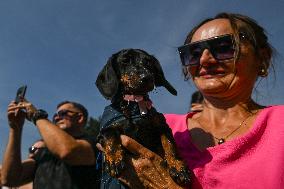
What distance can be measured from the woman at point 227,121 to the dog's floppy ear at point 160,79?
0.27 m

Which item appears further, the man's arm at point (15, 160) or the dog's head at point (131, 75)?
the man's arm at point (15, 160)

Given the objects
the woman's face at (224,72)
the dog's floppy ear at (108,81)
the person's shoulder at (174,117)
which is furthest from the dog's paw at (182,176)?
the dog's floppy ear at (108,81)

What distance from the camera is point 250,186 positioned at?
2.51 metres

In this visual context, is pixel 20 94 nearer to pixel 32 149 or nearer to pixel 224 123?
pixel 32 149

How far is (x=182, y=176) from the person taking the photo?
2.74 metres

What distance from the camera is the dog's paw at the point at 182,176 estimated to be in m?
2.73

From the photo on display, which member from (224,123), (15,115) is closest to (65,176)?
(15,115)

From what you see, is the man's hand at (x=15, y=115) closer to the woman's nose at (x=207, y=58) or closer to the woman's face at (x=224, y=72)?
the woman's face at (x=224, y=72)

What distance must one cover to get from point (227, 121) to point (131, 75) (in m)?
0.84

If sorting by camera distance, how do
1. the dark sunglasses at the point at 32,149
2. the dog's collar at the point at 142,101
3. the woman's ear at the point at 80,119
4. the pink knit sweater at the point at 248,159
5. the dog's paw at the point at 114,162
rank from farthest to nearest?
1. the woman's ear at the point at 80,119
2. the dark sunglasses at the point at 32,149
3. the dog's collar at the point at 142,101
4. the dog's paw at the point at 114,162
5. the pink knit sweater at the point at 248,159

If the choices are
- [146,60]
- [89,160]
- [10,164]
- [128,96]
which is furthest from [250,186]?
[10,164]

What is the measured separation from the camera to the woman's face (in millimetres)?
3033

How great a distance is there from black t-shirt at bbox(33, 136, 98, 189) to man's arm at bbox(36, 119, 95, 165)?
144 millimetres

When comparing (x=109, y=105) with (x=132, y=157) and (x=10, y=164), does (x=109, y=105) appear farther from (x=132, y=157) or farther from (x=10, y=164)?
(x=10, y=164)
